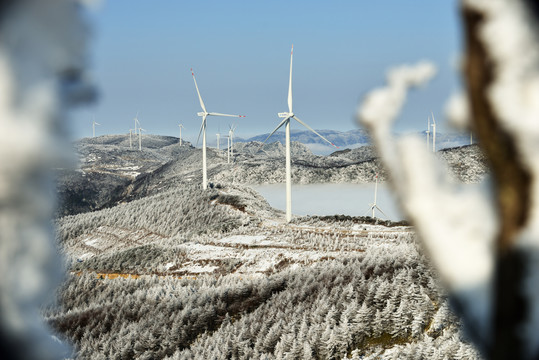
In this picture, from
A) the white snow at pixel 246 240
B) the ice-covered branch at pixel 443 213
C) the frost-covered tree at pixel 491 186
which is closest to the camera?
the frost-covered tree at pixel 491 186

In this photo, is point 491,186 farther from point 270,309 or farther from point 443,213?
point 270,309

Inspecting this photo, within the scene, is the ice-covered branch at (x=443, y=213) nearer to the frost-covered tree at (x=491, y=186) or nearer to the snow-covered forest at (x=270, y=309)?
the frost-covered tree at (x=491, y=186)

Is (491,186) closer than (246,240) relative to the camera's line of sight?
Yes

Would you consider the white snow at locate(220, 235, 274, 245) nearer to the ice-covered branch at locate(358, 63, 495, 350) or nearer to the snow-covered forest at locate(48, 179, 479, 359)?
the snow-covered forest at locate(48, 179, 479, 359)

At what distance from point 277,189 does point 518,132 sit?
175383 mm

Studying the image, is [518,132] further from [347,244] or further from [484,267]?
[347,244]

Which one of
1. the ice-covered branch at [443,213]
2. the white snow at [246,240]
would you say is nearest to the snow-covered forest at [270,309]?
the ice-covered branch at [443,213]

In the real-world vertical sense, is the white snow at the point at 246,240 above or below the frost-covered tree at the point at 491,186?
below

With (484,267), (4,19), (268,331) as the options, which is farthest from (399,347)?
(4,19)

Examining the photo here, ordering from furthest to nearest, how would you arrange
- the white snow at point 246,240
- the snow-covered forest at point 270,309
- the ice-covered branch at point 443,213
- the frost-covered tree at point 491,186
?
the white snow at point 246,240 → the snow-covered forest at point 270,309 → the ice-covered branch at point 443,213 → the frost-covered tree at point 491,186

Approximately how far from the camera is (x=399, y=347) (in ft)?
47.2

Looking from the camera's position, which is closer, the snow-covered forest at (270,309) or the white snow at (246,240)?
the snow-covered forest at (270,309)

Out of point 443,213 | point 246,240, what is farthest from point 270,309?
point 246,240

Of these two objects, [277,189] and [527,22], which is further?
[277,189]
